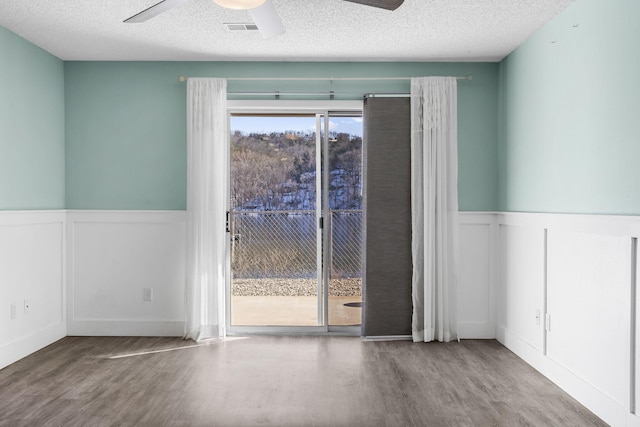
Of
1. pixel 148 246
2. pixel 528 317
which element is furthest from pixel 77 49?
pixel 528 317

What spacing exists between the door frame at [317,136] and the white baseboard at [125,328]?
0.48 meters

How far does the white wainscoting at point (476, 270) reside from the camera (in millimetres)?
4996

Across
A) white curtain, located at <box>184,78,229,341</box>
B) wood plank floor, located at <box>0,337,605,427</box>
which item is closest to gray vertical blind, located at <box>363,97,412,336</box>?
wood plank floor, located at <box>0,337,605,427</box>

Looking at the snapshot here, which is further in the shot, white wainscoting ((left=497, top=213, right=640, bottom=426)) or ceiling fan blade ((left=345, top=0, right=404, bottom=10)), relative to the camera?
white wainscoting ((left=497, top=213, right=640, bottom=426))

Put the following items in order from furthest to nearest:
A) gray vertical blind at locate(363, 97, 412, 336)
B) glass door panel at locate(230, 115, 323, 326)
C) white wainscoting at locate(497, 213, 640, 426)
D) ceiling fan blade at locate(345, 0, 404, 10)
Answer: glass door panel at locate(230, 115, 323, 326)
gray vertical blind at locate(363, 97, 412, 336)
white wainscoting at locate(497, 213, 640, 426)
ceiling fan blade at locate(345, 0, 404, 10)

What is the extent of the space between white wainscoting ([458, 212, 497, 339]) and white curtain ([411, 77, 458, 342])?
0.55 ft

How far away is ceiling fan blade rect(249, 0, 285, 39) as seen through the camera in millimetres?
3116

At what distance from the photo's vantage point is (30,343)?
440cm

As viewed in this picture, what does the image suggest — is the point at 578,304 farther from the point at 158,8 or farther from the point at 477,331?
the point at 158,8

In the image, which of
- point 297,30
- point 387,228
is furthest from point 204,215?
point 297,30

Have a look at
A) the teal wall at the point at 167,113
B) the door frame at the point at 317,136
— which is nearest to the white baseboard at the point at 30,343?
the teal wall at the point at 167,113

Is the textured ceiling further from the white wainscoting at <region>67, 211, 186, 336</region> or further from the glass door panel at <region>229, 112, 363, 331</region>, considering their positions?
the white wainscoting at <region>67, 211, 186, 336</region>

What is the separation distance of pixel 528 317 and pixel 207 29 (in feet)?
10.5

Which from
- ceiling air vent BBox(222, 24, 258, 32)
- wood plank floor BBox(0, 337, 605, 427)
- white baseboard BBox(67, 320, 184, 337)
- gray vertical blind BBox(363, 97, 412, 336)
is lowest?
wood plank floor BBox(0, 337, 605, 427)
